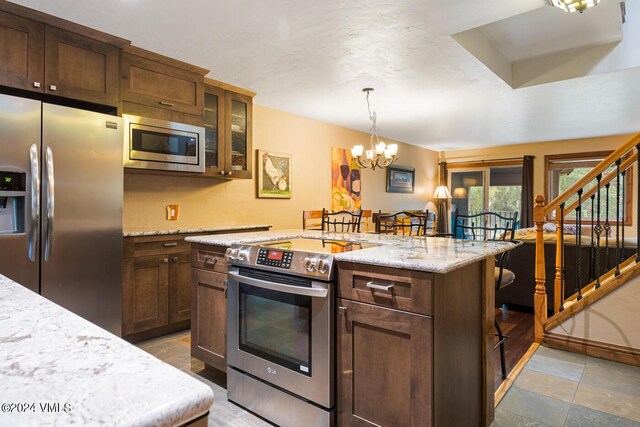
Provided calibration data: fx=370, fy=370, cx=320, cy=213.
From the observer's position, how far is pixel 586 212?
6816 millimetres

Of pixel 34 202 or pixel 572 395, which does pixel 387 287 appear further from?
pixel 34 202

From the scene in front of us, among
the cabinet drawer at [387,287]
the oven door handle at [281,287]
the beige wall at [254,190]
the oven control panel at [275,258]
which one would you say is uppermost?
the beige wall at [254,190]

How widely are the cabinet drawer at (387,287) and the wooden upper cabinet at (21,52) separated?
2329 mm

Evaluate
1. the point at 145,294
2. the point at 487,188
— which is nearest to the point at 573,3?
the point at 145,294

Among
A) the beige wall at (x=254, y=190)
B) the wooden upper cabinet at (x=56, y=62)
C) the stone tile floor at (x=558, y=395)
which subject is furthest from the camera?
the beige wall at (x=254, y=190)

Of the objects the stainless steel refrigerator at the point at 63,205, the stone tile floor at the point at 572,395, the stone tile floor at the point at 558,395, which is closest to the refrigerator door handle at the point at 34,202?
the stainless steel refrigerator at the point at 63,205

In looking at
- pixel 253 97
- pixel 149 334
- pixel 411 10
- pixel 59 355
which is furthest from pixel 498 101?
pixel 59 355

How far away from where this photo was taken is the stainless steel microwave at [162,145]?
2.94m

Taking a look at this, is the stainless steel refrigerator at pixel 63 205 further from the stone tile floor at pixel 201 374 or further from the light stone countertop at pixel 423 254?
the light stone countertop at pixel 423 254

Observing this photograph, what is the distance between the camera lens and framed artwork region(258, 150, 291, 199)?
14.8 feet

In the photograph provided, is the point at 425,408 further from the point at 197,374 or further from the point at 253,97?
the point at 253,97

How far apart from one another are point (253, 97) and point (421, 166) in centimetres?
473

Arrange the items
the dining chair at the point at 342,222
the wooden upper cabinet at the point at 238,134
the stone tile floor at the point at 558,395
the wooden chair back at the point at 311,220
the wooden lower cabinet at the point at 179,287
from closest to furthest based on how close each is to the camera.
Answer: the stone tile floor at the point at 558,395
the wooden lower cabinet at the point at 179,287
the dining chair at the point at 342,222
the wooden upper cabinet at the point at 238,134
the wooden chair back at the point at 311,220

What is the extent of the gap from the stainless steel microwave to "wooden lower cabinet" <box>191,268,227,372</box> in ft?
3.75
